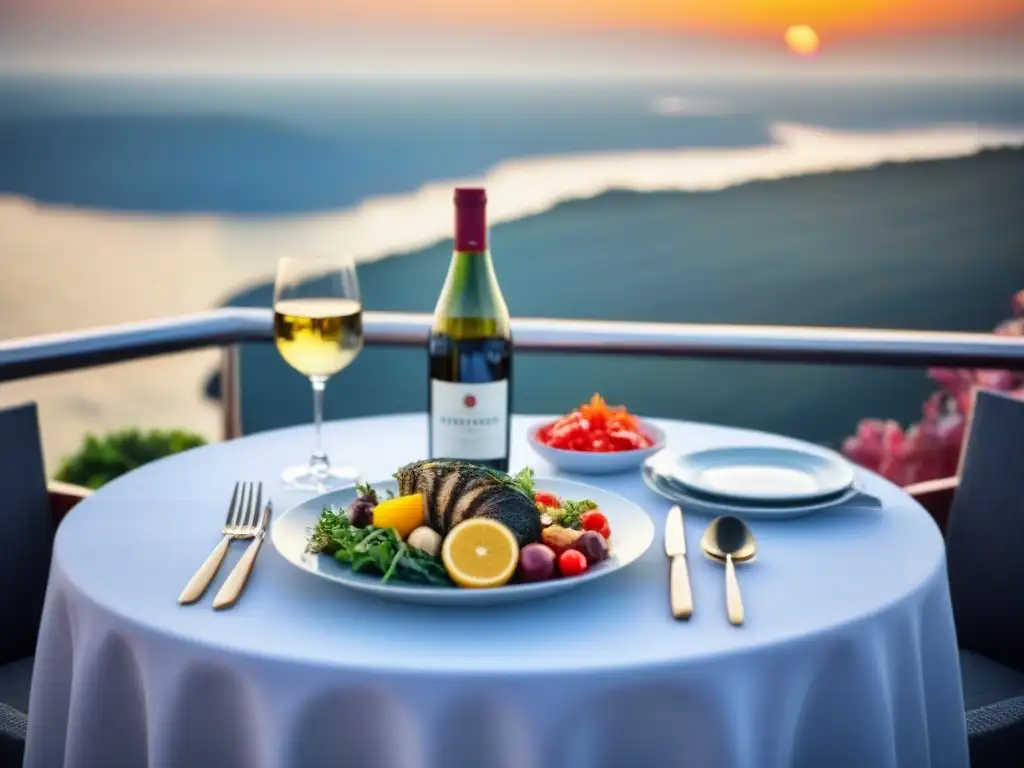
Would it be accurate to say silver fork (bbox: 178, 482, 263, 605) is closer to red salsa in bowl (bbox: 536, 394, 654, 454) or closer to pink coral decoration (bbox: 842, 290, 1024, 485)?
red salsa in bowl (bbox: 536, 394, 654, 454)

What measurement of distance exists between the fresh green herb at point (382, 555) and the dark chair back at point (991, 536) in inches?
49.9

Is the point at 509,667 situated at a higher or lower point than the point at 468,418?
lower

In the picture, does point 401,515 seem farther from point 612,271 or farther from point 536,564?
point 612,271

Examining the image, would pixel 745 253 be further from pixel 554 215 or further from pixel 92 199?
pixel 92 199

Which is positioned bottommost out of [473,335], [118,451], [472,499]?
[118,451]

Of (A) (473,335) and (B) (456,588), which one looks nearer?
(B) (456,588)

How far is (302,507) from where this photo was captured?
153 centimetres

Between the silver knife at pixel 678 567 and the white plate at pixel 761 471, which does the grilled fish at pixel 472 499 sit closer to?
the silver knife at pixel 678 567

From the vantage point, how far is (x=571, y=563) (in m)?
1.31

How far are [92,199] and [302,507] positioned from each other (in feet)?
33.1

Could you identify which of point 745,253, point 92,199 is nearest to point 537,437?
point 745,253

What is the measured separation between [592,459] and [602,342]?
1125mm

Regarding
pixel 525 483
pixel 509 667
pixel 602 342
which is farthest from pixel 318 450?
pixel 602 342

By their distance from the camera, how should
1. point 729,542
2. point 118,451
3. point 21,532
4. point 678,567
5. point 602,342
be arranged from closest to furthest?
point 678,567 → point 729,542 → point 21,532 → point 602,342 → point 118,451
